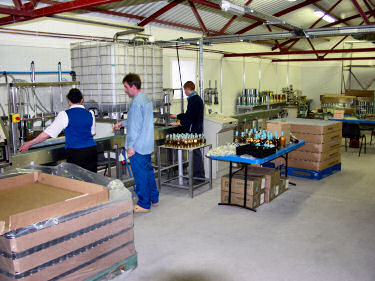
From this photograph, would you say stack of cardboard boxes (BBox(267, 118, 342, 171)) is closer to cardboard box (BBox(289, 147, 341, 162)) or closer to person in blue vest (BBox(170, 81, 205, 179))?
cardboard box (BBox(289, 147, 341, 162))

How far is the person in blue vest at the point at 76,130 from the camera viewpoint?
3820 mm

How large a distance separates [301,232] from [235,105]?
7.55 meters

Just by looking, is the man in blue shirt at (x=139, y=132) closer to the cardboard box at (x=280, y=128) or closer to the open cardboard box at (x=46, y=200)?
the open cardboard box at (x=46, y=200)

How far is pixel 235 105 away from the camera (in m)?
11.2

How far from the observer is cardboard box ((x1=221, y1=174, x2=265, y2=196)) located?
4.58 meters

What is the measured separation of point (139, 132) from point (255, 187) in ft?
5.49

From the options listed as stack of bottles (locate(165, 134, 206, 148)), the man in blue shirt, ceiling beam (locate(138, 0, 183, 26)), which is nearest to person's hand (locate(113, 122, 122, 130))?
the man in blue shirt

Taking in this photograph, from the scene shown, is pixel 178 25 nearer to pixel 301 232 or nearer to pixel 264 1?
pixel 264 1

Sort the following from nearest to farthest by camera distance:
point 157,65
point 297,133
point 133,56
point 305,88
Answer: point 133,56 < point 157,65 < point 297,133 < point 305,88

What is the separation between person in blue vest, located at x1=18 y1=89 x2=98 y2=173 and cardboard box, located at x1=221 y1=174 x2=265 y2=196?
70.9 inches

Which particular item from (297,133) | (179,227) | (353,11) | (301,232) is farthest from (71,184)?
(353,11)

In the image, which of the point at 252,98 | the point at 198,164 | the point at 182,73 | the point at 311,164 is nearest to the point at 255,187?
the point at 198,164

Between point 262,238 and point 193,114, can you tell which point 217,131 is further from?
point 262,238

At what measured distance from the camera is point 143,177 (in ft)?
14.5
